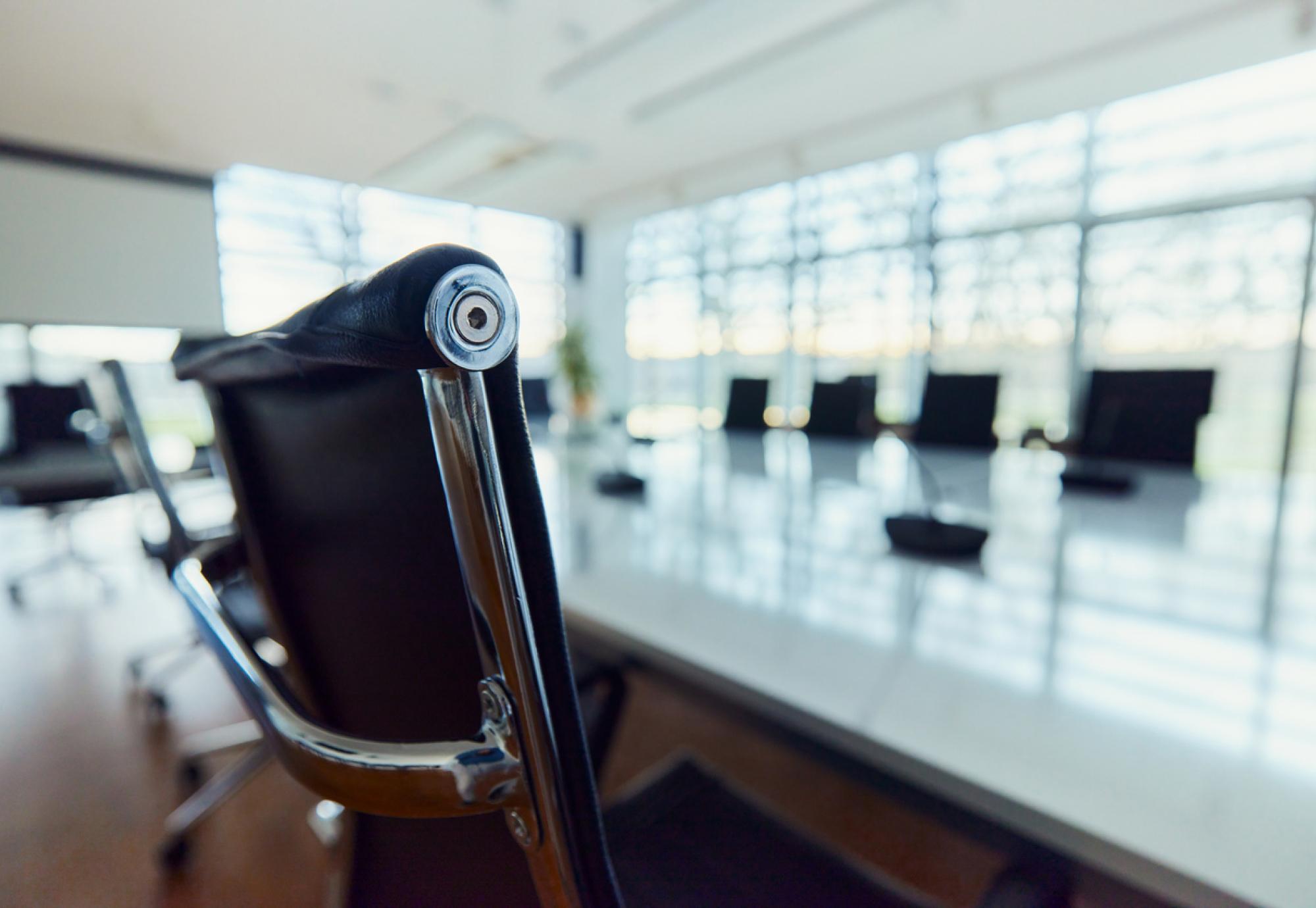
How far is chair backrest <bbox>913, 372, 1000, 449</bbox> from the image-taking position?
3.05m

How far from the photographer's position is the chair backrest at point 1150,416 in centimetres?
254

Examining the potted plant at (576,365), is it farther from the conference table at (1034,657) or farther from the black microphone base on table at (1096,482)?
the conference table at (1034,657)

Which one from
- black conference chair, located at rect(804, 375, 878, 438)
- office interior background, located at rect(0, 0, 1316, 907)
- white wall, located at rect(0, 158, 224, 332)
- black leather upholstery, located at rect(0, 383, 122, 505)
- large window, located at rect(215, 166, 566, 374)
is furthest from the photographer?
large window, located at rect(215, 166, 566, 374)

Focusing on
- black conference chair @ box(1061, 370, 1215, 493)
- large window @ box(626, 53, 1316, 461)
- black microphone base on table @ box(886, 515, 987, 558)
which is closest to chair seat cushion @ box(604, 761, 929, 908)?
black microphone base on table @ box(886, 515, 987, 558)

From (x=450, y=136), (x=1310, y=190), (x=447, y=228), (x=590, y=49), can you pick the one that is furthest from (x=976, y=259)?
(x=447, y=228)

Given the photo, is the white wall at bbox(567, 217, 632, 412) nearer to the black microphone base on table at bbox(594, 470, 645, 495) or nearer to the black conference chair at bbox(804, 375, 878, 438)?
the black conference chair at bbox(804, 375, 878, 438)

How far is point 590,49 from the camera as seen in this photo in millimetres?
4188

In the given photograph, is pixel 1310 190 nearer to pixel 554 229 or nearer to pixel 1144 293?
pixel 1144 293

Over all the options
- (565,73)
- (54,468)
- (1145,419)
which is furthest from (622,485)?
(54,468)

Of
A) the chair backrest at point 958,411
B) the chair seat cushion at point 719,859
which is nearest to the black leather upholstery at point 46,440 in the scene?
the chair seat cushion at point 719,859

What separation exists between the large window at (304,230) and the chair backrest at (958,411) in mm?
4578

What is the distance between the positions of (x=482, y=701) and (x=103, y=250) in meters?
8.12

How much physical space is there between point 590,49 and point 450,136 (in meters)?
1.75

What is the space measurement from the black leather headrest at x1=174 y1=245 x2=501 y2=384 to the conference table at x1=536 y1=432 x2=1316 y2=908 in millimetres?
130
